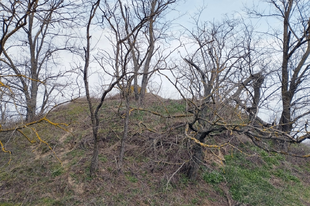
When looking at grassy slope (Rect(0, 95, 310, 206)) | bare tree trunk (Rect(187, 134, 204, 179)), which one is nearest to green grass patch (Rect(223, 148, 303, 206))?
grassy slope (Rect(0, 95, 310, 206))

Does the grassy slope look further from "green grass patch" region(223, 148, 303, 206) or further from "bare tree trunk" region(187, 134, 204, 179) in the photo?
"bare tree trunk" region(187, 134, 204, 179)

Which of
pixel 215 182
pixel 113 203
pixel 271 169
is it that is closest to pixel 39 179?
pixel 113 203

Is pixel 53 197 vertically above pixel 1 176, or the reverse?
pixel 1 176

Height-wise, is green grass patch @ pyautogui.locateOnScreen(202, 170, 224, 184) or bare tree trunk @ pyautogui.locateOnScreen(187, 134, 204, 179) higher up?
bare tree trunk @ pyautogui.locateOnScreen(187, 134, 204, 179)

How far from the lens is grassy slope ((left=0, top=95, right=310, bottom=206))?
6145 millimetres

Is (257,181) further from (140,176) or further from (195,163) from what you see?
(140,176)

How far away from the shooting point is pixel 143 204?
5.95 m

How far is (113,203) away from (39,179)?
244cm

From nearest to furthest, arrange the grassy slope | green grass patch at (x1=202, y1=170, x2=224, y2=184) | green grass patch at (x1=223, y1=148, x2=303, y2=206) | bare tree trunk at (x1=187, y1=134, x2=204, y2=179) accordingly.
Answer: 1. the grassy slope
2. green grass patch at (x1=223, y1=148, x2=303, y2=206)
3. bare tree trunk at (x1=187, y1=134, x2=204, y2=179)
4. green grass patch at (x1=202, y1=170, x2=224, y2=184)

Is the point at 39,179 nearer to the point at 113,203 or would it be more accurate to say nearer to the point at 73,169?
the point at 73,169

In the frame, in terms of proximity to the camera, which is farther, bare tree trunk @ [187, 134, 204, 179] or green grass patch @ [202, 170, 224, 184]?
green grass patch @ [202, 170, 224, 184]

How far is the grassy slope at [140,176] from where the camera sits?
6145 millimetres

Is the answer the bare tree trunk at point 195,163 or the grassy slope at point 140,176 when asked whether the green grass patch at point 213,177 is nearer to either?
the grassy slope at point 140,176

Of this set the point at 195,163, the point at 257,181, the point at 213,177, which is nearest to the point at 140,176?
the point at 195,163
